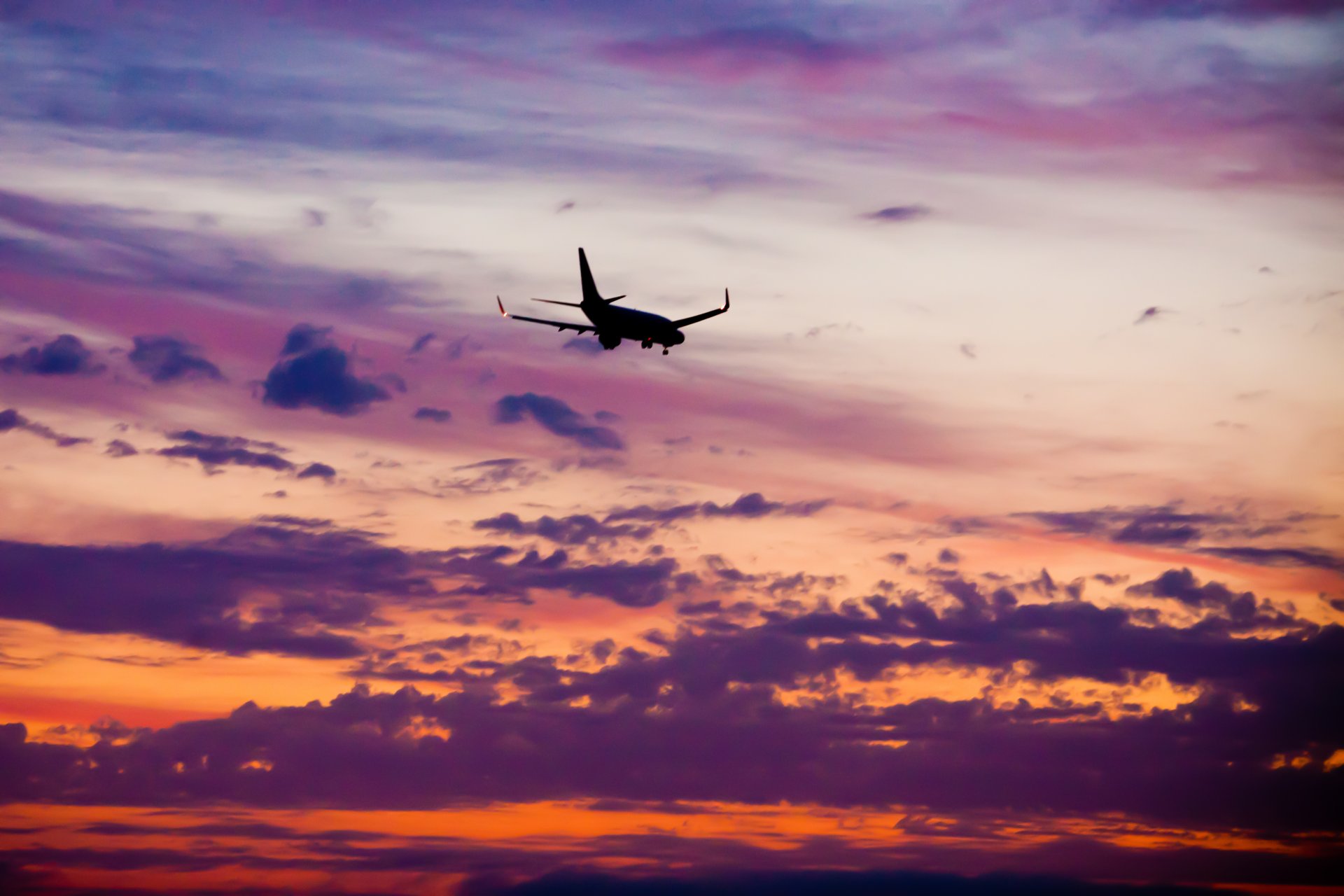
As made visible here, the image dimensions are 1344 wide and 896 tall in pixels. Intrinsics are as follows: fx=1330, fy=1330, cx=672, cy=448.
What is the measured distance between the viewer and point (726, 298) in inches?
6038

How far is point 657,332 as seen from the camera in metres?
160

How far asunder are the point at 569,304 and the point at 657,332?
11.4m

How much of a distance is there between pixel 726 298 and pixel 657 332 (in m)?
10.7

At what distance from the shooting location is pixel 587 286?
16438cm

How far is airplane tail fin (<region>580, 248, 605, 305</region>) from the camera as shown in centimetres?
16065

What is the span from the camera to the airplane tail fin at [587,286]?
160650mm

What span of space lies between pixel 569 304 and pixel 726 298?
18.3 metres

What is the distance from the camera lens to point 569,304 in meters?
155
